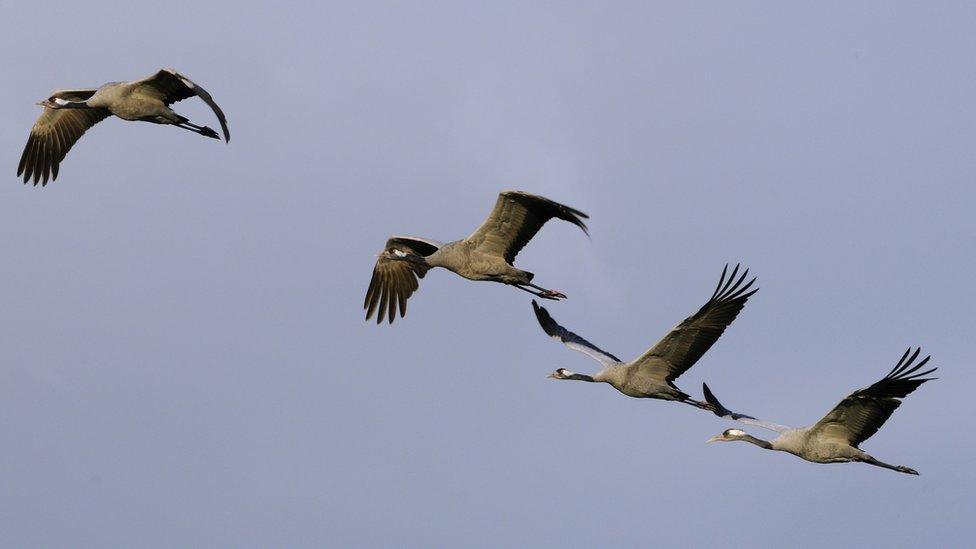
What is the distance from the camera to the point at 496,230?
16609 mm

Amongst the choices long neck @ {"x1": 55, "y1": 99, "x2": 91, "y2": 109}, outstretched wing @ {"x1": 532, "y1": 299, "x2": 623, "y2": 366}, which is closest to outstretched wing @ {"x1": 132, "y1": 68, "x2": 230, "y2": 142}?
long neck @ {"x1": 55, "y1": 99, "x2": 91, "y2": 109}

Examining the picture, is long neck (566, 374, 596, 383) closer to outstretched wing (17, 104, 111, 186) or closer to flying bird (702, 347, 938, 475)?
flying bird (702, 347, 938, 475)

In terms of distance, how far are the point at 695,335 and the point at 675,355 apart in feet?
1.33

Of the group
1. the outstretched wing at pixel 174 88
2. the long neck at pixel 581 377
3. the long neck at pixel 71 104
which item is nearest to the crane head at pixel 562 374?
the long neck at pixel 581 377

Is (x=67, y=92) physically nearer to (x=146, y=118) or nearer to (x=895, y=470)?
(x=146, y=118)

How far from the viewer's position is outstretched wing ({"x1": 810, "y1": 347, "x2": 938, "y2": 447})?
1519cm

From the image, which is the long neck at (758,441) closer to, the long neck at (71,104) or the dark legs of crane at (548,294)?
the dark legs of crane at (548,294)

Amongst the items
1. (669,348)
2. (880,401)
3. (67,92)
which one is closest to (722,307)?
(669,348)

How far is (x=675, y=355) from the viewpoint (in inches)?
640

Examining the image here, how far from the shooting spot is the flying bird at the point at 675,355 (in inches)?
614

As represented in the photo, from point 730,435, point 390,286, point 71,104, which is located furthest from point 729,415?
point 71,104

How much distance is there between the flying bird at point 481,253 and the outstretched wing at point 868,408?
339cm

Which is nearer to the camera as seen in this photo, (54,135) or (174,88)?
(174,88)

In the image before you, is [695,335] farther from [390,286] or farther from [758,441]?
[390,286]
